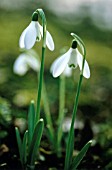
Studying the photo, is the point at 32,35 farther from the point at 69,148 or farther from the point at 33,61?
the point at 33,61

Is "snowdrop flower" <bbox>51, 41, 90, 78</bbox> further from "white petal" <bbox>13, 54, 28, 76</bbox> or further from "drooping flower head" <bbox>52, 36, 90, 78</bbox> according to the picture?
"white petal" <bbox>13, 54, 28, 76</bbox>

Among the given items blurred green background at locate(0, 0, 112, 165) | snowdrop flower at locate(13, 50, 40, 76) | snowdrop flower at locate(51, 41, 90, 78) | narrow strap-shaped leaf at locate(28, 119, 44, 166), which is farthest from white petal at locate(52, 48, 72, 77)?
snowdrop flower at locate(13, 50, 40, 76)

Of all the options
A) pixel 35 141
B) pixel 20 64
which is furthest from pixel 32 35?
pixel 20 64

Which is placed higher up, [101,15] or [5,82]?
[101,15]

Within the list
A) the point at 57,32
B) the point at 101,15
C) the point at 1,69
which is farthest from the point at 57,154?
the point at 101,15

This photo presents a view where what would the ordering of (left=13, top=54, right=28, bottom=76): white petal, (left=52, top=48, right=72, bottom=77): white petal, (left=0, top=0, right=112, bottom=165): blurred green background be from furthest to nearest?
1. (left=0, top=0, right=112, bottom=165): blurred green background
2. (left=13, top=54, right=28, bottom=76): white petal
3. (left=52, top=48, right=72, bottom=77): white petal

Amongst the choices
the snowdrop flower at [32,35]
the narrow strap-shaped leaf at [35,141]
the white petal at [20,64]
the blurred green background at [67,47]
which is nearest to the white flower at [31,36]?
the snowdrop flower at [32,35]

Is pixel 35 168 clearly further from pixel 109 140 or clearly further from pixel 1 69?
pixel 1 69

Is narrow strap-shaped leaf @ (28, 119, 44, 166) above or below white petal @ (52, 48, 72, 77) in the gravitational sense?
below
